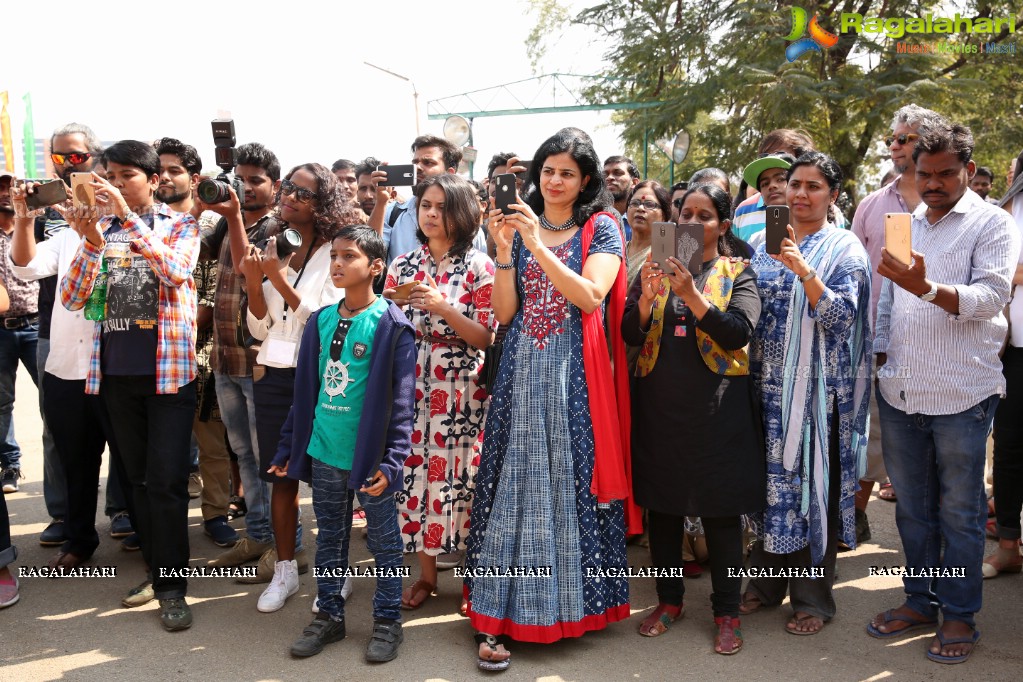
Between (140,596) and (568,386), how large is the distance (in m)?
2.41

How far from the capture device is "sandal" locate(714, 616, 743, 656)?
3746mm

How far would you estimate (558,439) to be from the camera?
12.2ft

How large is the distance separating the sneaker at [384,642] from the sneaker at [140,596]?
1.28 m

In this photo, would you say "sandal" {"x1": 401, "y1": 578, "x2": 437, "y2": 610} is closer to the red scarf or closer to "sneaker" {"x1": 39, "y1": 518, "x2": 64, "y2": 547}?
the red scarf

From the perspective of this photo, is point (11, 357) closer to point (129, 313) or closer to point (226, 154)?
point (129, 313)

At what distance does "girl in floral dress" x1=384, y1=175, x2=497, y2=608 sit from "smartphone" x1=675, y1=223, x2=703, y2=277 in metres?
0.96

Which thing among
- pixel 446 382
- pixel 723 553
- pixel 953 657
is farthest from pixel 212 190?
pixel 953 657

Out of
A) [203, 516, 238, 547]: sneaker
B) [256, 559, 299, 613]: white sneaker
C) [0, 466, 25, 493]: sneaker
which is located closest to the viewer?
[256, 559, 299, 613]: white sneaker

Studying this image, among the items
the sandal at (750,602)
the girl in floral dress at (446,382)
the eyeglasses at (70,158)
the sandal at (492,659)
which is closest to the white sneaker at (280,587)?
the girl in floral dress at (446,382)

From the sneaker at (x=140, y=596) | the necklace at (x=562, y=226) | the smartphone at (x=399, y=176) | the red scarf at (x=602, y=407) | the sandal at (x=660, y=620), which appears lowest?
the sandal at (x=660, y=620)

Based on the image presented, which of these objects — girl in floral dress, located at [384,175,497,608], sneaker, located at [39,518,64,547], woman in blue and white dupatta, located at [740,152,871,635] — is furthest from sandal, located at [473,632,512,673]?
sneaker, located at [39,518,64,547]

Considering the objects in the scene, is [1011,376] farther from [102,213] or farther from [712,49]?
[712,49]

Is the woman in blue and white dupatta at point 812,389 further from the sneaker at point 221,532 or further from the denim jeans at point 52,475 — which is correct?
the denim jeans at point 52,475

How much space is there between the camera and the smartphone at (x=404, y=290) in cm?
389
